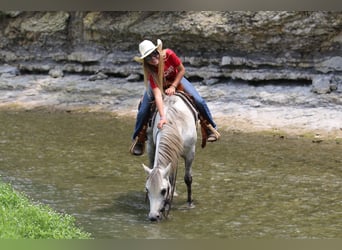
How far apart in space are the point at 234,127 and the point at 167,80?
5.75 metres

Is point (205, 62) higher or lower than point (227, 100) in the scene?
higher

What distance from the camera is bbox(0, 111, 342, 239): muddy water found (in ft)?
20.2

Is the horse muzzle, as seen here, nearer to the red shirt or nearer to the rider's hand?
the rider's hand

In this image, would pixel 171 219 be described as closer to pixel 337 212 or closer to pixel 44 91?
pixel 337 212

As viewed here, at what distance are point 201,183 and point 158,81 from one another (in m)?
2.33

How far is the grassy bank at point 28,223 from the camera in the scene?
460cm

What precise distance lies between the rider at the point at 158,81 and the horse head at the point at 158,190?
2.35 feet

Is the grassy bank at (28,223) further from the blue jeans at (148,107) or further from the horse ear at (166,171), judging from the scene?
the blue jeans at (148,107)

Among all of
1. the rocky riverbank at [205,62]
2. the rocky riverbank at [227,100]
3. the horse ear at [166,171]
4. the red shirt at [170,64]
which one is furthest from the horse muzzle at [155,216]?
the rocky riverbank at [205,62]

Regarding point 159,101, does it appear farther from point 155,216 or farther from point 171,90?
point 155,216

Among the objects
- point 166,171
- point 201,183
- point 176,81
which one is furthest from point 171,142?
point 201,183

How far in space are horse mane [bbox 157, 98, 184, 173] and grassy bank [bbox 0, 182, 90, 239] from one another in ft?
4.01

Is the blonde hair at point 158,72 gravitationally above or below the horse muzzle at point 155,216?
above

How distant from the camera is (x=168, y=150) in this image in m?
6.05
